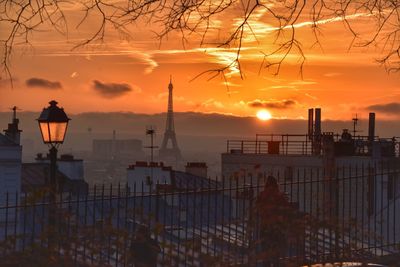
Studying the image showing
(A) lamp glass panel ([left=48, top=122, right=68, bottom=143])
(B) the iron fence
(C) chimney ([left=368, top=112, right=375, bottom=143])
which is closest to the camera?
(B) the iron fence

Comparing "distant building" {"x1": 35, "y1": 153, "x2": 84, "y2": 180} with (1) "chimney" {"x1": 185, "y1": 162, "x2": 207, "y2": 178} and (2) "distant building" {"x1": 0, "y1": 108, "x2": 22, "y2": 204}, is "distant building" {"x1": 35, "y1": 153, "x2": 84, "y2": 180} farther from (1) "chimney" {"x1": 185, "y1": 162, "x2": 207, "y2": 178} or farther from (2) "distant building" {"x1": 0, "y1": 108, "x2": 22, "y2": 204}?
(2) "distant building" {"x1": 0, "y1": 108, "x2": 22, "y2": 204}

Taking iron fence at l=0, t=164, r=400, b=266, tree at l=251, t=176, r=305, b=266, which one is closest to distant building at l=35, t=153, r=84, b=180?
iron fence at l=0, t=164, r=400, b=266

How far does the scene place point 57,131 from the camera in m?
14.4

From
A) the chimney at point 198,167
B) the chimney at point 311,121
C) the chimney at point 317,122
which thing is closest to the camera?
the chimney at point 317,122

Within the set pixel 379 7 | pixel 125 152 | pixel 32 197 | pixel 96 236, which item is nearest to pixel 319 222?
pixel 96 236

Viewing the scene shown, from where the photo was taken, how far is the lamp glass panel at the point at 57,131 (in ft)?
46.8

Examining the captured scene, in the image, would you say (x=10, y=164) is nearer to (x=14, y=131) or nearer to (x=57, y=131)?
(x=14, y=131)

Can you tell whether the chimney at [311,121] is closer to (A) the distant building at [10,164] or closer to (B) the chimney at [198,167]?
(B) the chimney at [198,167]

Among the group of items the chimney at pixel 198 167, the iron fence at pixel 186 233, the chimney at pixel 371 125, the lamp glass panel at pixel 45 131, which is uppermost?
the chimney at pixel 371 125

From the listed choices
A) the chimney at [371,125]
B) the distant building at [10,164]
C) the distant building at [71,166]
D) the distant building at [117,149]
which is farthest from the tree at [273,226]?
the distant building at [117,149]

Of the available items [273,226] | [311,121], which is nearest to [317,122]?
[311,121]

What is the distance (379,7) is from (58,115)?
25.1ft

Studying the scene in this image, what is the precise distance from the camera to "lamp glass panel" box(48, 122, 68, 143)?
46.8 feet

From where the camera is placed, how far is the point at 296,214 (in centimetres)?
1259
